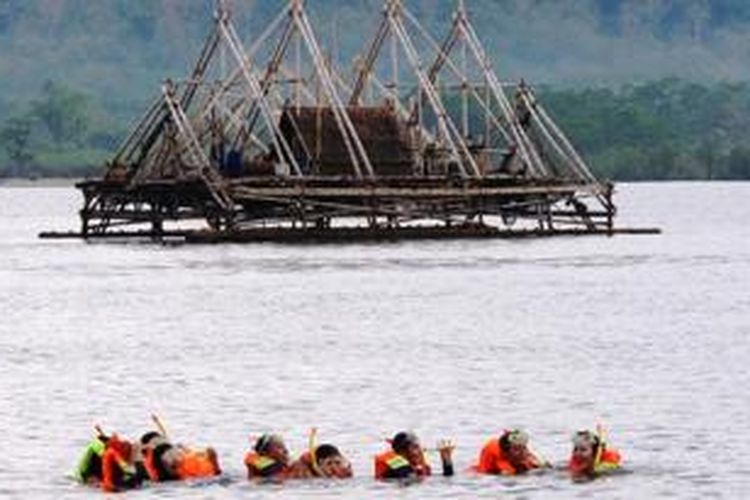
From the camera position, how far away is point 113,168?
480 feet

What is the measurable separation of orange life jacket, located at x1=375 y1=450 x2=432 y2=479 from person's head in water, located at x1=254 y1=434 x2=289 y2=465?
1648 mm

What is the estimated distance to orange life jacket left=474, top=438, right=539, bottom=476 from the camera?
5509 centimetres

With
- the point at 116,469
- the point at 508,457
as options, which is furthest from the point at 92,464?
the point at 508,457

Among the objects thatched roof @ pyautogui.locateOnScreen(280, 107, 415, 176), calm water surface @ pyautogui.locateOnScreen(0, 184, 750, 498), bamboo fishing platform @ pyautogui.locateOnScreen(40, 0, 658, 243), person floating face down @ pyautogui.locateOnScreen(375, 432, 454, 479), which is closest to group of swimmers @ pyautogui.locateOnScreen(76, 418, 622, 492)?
person floating face down @ pyautogui.locateOnScreen(375, 432, 454, 479)

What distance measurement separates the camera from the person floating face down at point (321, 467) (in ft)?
180

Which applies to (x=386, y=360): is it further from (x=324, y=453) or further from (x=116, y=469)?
(x=116, y=469)

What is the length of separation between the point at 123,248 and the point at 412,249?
15127 mm

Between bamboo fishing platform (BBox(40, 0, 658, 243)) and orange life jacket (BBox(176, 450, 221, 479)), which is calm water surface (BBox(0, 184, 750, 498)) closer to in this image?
orange life jacket (BBox(176, 450, 221, 479))

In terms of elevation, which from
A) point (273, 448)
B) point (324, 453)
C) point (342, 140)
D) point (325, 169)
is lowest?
point (324, 453)

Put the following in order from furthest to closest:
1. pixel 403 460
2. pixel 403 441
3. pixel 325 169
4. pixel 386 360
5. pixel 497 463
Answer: pixel 325 169, pixel 386 360, pixel 497 463, pixel 403 460, pixel 403 441

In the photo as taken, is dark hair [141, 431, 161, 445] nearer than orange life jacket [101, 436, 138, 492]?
No

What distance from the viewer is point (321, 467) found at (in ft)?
180

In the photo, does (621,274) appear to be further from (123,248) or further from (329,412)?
(329,412)

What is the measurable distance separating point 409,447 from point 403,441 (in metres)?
0.35
